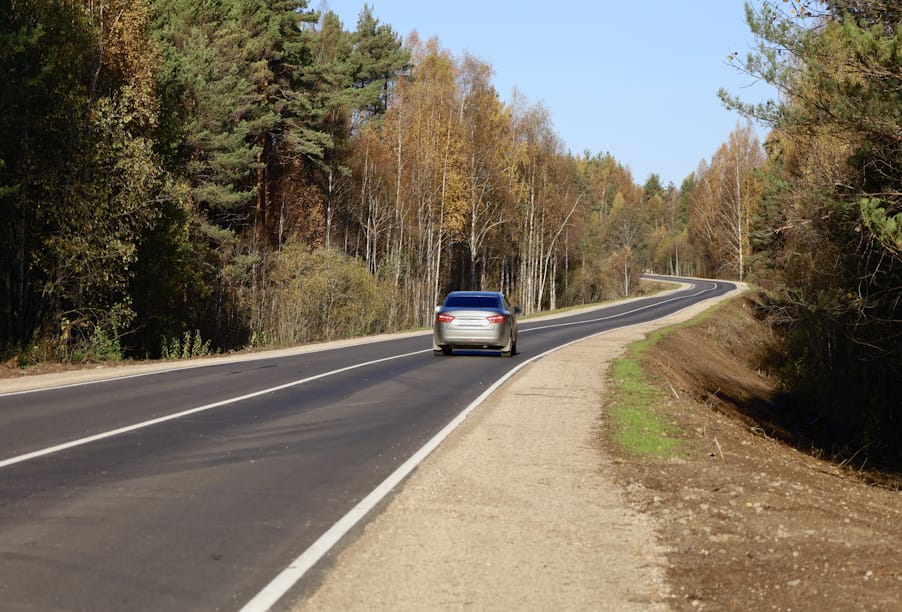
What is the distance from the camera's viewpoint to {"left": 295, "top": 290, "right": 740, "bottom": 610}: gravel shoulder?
518cm

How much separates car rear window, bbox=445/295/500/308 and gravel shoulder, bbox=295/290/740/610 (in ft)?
42.4

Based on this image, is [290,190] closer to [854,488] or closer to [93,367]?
[93,367]

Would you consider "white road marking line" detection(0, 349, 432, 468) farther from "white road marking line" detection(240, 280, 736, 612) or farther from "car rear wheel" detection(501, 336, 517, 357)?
"car rear wheel" detection(501, 336, 517, 357)

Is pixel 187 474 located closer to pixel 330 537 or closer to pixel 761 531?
pixel 330 537

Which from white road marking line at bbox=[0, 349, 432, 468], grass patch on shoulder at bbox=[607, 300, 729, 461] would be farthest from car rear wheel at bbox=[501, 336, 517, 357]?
white road marking line at bbox=[0, 349, 432, 468]

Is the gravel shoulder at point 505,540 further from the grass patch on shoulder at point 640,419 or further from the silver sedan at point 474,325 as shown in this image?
the silver sedan at point 474,325

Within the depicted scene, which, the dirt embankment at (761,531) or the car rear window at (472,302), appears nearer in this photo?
the dirt embankment at (761,531)

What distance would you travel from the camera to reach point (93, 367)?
20.5 metres

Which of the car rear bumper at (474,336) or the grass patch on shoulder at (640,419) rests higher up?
the car rear bumper at (474,336)

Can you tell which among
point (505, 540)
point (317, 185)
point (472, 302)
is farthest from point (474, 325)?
point (317, 185)

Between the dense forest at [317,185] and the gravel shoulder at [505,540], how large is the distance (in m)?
7.36

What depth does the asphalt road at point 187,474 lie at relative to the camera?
17.9ft

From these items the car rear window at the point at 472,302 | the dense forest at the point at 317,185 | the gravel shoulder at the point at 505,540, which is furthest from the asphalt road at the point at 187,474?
the dense forest at the point at 317,185

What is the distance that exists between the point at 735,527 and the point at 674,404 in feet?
27.2
